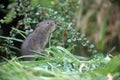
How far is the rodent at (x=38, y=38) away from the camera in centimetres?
488

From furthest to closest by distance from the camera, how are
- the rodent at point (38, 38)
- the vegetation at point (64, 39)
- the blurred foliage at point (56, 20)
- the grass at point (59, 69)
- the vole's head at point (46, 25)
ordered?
the blurred foliage at point (56, 20), the vole's head at point (46, 25), the rodent at point (38, 38), the vegetation at point (64, 39), the grass at point (59, 69)

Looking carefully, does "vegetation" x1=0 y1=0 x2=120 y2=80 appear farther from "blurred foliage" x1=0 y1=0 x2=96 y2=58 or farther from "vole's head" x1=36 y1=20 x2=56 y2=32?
"vole's head" x1=36 y1=20 x2=56 y2=32

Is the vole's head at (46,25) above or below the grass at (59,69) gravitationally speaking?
above

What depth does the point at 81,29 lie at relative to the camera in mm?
7664

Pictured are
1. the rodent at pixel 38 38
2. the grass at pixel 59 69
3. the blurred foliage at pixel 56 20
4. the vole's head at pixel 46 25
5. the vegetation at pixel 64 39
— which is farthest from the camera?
the blurred foliage at pixel 56 20

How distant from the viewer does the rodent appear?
488 cm

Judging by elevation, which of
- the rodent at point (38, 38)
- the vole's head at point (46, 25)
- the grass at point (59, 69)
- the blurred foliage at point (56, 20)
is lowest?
→ the grass at point (59, 69)

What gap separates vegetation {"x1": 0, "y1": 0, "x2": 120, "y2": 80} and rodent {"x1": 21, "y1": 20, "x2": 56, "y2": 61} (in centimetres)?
10

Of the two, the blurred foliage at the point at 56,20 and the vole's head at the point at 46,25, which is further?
the blurred foliage at the point at 56,20

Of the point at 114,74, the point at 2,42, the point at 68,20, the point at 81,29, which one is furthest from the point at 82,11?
the point at 114,74

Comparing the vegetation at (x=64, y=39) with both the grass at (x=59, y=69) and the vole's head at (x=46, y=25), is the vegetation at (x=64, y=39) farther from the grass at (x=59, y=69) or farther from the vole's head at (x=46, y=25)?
the vole's head at (x=46, y=25)

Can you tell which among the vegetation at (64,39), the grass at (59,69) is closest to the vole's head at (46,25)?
the vegetation at (64,39)

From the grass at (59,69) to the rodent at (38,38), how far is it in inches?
9.5

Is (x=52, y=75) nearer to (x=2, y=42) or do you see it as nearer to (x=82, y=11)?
(x=2, y=42)
